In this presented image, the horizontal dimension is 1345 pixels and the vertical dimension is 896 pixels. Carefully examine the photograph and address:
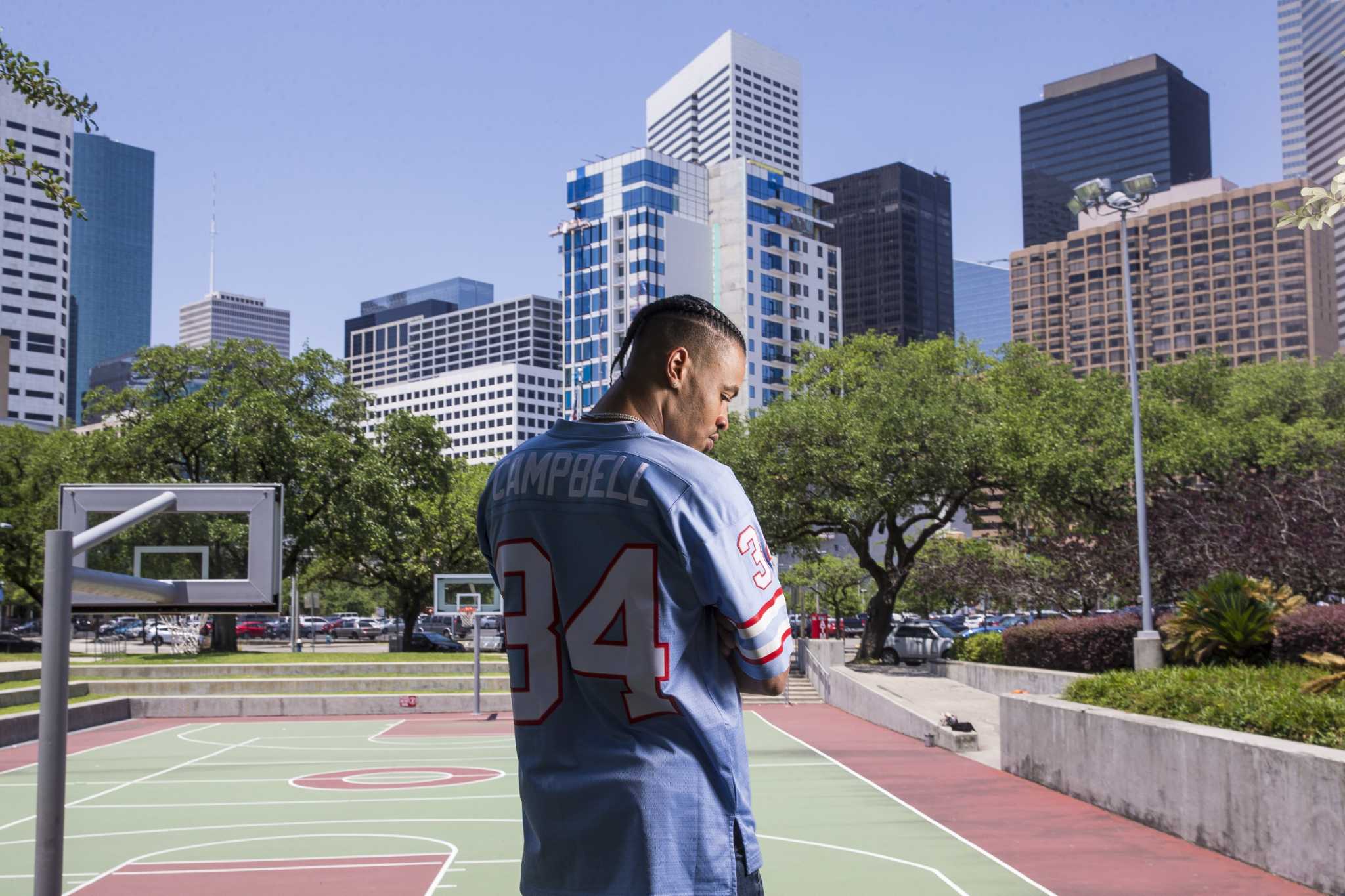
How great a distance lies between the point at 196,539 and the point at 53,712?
1523mm

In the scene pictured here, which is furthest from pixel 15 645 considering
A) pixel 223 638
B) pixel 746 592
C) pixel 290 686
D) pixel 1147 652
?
pixel 746 592

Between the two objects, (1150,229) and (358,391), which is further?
(1150,229)

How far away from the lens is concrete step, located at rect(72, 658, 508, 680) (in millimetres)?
29203

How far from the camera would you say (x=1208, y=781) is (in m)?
9.74

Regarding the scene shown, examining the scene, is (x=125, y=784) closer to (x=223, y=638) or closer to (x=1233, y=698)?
(x=1233, y=698)

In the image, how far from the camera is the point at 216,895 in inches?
347

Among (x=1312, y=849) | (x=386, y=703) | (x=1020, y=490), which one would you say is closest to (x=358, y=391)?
(x=386, y=703)

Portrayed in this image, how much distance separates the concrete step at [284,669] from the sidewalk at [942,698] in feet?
32.6

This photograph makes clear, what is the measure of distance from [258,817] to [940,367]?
29.8 meters

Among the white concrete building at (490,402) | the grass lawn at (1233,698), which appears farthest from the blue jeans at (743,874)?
the white concrete building at (490,402)

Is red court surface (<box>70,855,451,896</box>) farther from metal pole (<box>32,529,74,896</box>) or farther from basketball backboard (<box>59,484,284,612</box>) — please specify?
metal pole (<box>32,529,74,896</box>)

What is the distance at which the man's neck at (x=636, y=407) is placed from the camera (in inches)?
95.0

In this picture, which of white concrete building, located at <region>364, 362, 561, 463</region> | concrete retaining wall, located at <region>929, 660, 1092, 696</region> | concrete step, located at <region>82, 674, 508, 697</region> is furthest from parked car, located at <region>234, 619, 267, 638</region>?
white concrete building, located at <region>364, 362, 561, 463</region>

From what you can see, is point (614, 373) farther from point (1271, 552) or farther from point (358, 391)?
point (358, 391)
